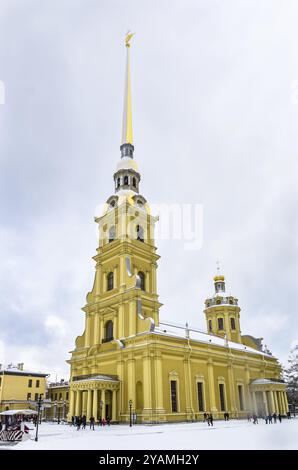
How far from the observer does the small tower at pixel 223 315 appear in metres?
63.9

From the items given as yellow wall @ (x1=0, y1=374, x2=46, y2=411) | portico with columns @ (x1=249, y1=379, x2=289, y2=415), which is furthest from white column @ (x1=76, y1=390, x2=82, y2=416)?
yellow wall @ (x1=0, y1=374, x2=46, y2=411)

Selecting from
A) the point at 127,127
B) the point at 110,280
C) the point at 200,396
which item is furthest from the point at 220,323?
the point at 127,127

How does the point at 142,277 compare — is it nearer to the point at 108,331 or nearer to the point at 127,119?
the point at 108,331

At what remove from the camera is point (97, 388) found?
117 feet

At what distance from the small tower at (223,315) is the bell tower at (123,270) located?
2323 centimetres

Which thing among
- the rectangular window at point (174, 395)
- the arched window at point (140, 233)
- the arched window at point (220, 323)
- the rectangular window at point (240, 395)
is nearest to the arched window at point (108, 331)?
the rectangular window at point (174, 395)

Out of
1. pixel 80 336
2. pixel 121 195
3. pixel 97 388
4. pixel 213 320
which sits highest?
pixel 121 195

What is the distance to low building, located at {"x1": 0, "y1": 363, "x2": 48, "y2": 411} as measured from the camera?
2478 inches

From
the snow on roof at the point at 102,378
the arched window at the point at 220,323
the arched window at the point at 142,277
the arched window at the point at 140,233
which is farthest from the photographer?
the arched window at the point at 220,323

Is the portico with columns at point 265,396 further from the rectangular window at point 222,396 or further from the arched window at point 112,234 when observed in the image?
the arched window at point 112,234
